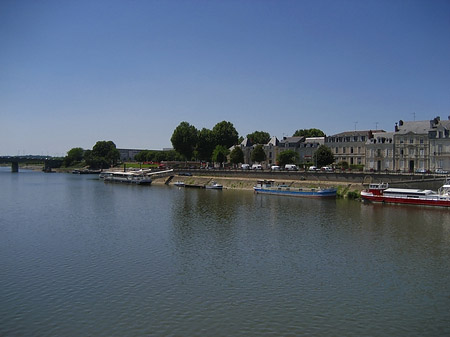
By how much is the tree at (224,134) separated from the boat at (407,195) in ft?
252

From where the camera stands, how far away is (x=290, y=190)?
75.4m

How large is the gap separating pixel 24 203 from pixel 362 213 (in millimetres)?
47525

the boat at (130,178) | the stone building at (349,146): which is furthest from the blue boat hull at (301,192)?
the boat at (130,178)

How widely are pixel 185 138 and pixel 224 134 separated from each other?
42.8ft

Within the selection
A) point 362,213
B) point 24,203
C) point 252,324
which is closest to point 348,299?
point 252,324

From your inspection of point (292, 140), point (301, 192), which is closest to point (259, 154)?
point (292, 140)

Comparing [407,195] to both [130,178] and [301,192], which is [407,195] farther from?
[130,178]

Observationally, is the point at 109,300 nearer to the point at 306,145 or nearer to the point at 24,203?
the point at 24,203

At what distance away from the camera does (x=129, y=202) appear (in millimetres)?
63875

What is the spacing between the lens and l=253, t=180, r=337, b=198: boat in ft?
227

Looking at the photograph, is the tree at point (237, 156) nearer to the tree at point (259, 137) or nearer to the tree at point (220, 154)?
the tree at point (220, 154)

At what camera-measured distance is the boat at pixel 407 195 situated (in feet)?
183

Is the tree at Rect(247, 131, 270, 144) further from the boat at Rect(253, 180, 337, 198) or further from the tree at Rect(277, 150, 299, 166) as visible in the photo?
the boat at Rect(253, 180, 337, 198)

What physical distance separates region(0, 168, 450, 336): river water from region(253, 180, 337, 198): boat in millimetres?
23518
